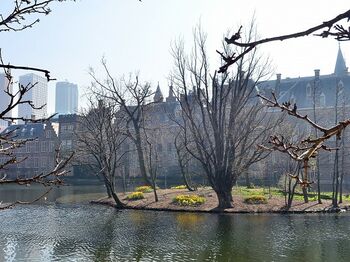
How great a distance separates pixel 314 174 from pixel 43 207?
26.1 m

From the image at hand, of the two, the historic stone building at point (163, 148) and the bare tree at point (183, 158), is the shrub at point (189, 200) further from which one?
the historic stone building at point (163, 148)

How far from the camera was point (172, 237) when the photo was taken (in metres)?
15.8

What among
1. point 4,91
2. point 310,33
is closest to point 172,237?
point 4,91

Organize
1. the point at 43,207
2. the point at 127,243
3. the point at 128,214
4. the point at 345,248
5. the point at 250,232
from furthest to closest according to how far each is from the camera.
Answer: the point at 43,207
the point at 128,214
the point at 250,232
the point at 127,243
the point at 345,248

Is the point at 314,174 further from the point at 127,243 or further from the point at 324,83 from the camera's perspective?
the point at 127,243

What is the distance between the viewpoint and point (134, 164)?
192 feet

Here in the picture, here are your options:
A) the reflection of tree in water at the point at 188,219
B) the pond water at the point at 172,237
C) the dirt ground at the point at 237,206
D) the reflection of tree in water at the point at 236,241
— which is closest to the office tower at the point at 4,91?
the pond water at the point at 172,237

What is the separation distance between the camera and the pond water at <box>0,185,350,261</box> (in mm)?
13086

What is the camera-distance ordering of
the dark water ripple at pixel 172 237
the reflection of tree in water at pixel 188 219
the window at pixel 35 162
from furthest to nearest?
the window at pixel 35 162, the reflection of tree in water at pixel 188 219, the dark water ripple at pixel 172 237

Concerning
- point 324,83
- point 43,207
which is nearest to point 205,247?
point 43,207

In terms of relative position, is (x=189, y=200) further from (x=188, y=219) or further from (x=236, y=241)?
(x=236, y=241)

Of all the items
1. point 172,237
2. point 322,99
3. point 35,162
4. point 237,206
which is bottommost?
point 172,237

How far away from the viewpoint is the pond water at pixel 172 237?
42.9ft

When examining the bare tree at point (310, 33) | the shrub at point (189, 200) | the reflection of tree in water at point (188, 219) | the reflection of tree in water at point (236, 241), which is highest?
the bare tree at point (310, 33)
